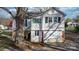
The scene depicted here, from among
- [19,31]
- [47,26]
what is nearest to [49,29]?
[47,26]

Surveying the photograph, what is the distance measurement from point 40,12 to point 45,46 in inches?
13.5

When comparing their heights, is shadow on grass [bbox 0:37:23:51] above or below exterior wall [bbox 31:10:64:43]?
below

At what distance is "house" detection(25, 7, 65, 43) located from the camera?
1.98 meters

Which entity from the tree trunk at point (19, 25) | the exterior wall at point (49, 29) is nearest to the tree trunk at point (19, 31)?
the tree trunk at point (19, 25)

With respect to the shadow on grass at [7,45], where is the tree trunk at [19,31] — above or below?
above

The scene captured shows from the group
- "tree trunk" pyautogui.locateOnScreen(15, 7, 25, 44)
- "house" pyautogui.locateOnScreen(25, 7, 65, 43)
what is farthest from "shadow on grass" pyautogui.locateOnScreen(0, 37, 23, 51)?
"house" pyautogui.locateOnScreen(25, 7, 65, 43)

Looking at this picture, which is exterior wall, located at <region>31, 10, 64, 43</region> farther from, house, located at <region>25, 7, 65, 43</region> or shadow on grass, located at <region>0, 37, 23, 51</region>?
shadow on grass, located at <region>0, 37, 23, 51</region>

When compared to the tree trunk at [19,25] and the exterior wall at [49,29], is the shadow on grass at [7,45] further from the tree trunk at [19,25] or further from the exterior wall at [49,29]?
the exterior wall at [49,29]

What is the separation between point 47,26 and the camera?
1983 mm

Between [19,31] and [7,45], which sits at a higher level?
[19,31]

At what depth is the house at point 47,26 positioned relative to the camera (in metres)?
1.98

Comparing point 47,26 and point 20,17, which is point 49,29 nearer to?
point 47,26
